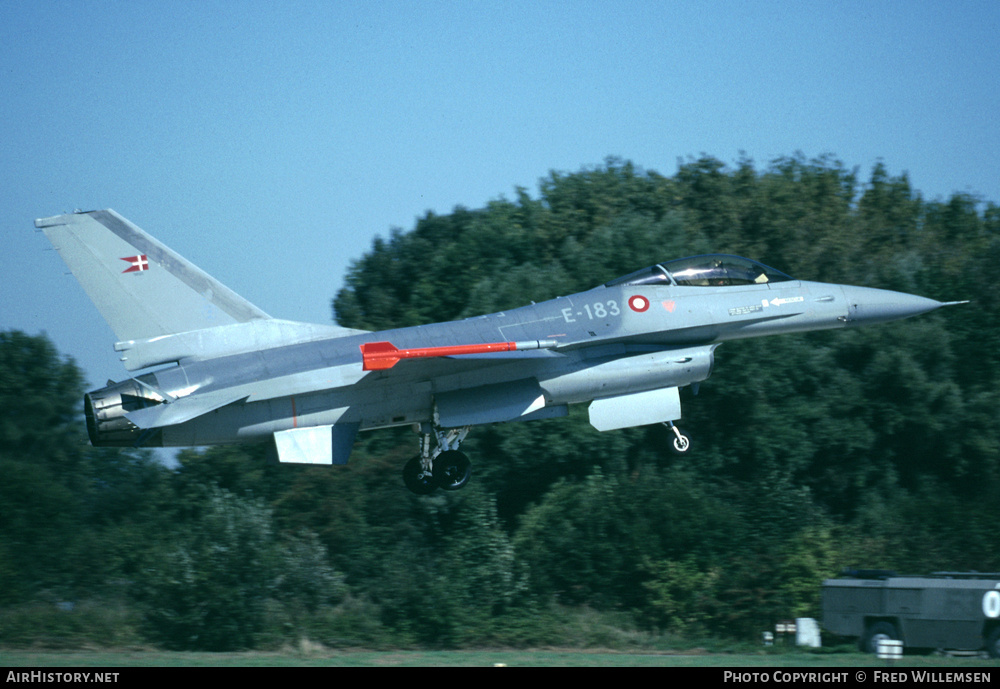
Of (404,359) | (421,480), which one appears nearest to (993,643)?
(421,480)

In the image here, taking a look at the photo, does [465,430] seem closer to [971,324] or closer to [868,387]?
[868,387]

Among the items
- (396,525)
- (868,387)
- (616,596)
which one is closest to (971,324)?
(868,387)

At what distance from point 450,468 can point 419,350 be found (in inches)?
149

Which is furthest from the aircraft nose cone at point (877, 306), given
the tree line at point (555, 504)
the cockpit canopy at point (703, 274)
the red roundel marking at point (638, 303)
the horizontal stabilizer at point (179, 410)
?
the horizontal stabilizer at point (179, 410)

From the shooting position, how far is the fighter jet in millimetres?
18625

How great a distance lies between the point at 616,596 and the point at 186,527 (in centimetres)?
1221

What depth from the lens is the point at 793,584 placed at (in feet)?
94.5

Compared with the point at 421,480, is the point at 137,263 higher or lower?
higher

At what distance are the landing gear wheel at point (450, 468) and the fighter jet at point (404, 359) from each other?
0.09 ft

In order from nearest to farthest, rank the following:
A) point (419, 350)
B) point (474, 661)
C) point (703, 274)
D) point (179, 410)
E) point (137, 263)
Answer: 1. point (419, 350)
2. point (179, 410)
3. point (137, 263)
4. point (474, 661)
5. point (703, 274)

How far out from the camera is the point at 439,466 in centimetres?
2073

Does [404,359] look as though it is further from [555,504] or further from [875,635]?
[555,504]

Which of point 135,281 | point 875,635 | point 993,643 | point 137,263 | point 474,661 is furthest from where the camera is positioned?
point 875,635

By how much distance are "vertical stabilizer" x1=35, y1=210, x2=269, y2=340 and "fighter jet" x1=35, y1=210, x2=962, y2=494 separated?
0.08ft
